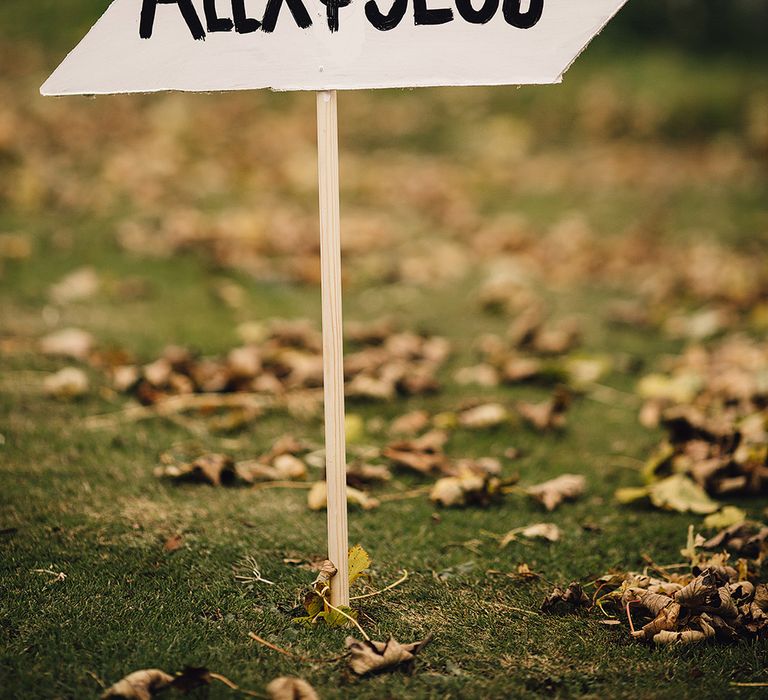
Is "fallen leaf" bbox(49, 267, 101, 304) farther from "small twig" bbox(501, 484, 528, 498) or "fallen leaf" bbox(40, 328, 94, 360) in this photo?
"small twig" bbox(501, 484, 528, 498)

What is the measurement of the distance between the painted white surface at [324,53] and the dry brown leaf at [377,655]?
3.22ft

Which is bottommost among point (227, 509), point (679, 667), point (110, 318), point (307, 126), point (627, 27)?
point (679, 667)

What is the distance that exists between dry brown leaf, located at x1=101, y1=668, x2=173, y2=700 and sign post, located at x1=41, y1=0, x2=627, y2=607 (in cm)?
36

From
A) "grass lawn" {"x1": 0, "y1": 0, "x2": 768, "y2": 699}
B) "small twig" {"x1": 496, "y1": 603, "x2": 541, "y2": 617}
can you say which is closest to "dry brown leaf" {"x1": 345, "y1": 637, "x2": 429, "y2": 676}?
"grass lawn" {"x1": 0, "y1": 0, "x2": 768, "y2": 699}

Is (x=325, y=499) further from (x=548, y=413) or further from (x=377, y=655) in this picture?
(x=548, y=413)

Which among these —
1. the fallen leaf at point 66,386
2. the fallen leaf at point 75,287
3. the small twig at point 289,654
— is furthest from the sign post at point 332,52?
the fallen leaf at point 75,287

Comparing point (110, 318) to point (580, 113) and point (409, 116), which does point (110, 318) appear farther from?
point (580, 113)

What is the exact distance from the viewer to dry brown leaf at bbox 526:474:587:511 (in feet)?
6.79

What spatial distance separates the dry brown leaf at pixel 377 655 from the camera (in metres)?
1.39

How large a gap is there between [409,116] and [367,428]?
5.55 metres

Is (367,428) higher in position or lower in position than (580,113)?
lower

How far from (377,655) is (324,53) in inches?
42.0

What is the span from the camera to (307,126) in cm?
718

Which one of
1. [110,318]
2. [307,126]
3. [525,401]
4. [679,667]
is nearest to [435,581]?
[679,667]
